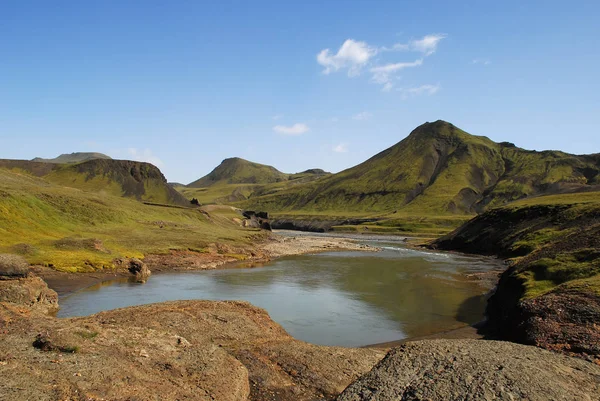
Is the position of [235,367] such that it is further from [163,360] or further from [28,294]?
[28,294]

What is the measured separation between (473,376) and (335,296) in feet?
112

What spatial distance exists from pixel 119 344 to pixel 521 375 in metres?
17.0

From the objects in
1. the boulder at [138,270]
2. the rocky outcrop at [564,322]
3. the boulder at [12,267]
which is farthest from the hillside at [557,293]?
the boulder at [138,270]

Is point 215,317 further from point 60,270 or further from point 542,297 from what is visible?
point 60,270

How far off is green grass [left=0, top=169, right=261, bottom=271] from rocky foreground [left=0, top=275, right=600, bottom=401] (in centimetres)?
3537

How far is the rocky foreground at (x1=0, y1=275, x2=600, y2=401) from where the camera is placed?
1553 centimetres

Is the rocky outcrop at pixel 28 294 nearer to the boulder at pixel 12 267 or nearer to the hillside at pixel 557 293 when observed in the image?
the boulder at pixel 12 267

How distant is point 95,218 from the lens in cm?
8869

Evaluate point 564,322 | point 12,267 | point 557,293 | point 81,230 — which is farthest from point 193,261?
point 564,322

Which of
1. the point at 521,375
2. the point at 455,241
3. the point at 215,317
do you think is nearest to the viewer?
the point at 521,375

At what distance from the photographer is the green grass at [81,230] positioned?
57.8 metres

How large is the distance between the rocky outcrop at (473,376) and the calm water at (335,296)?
1318 cm

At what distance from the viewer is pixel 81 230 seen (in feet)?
260

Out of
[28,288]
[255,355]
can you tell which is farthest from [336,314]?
[28,288]
